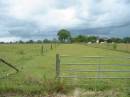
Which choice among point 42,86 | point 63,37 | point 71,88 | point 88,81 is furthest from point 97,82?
point 63,37

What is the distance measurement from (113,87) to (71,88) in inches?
62.5

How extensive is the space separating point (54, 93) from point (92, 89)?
1473mm

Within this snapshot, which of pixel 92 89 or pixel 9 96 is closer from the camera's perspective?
pixel 9 96

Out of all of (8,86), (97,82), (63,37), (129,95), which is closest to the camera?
(129,95)

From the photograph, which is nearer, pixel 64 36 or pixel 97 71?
pixel 97 71

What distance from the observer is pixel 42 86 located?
40.2ft

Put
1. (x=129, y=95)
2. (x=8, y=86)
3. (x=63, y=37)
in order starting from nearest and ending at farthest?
(x=129, y=95), (x=8, y=86), (x=63, y=37)

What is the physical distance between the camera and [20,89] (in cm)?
1220

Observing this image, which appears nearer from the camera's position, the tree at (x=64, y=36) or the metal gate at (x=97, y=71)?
the metal gate at (x=97, y=71)

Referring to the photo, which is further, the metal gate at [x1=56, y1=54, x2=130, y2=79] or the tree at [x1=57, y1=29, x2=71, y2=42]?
the tree at [x1=57, y1=29, x2=71, y2=42]

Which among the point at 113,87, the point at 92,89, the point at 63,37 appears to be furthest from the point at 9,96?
the point at 63,37

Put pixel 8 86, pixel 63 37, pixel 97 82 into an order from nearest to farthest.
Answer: pixel 8 86 < pixel 97 82 < pixel 63 37

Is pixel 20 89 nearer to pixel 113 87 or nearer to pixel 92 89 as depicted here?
pixel 92 89

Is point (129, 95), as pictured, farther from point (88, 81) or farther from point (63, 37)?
point (63, 37)
